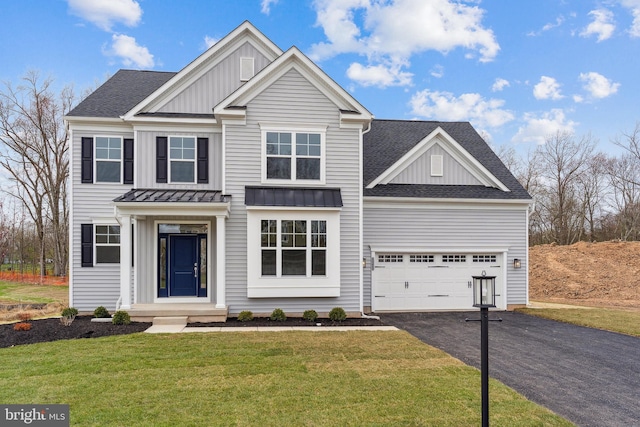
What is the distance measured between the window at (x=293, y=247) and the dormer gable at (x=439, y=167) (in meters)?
3.84

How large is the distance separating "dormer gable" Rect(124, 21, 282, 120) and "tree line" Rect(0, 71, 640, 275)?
1992cm

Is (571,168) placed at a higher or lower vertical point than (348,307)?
higher

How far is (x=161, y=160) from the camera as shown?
12438mm

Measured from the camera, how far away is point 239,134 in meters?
11.8

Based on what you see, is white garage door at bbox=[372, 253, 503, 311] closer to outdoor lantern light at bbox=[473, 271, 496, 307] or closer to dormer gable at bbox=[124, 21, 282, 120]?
dormer gable at bbox=[124, 21, 282, 120]

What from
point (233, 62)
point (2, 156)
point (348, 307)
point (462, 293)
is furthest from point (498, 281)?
point (2, 156)

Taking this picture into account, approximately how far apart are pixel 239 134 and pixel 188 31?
776 centimetres

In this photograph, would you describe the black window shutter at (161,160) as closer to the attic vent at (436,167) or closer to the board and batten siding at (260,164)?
the board and batten siding at (260,164)

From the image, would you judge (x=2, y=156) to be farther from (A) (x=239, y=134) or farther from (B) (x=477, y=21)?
(B) (x=477, y=21)

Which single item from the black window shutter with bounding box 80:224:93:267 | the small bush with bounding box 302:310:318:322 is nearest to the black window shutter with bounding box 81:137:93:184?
the black window shutter with bounding box 80:224:93:267

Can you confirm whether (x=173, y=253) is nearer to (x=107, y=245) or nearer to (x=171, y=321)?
(x=107, y=245)

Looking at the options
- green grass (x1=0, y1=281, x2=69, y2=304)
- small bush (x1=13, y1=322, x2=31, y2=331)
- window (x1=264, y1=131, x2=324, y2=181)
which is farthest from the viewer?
green grass (x1=0, y1=281, x2=69, y2=304)

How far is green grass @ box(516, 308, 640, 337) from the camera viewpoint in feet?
36.8

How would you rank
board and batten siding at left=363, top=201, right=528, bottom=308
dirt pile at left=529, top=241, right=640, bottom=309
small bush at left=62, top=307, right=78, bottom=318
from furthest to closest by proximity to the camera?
dirt pile at left=529, top=241, right=640, bottom=309
board and batten siding at left=363, top=201, right=528, bottom=308
small bush at left=62, top=307, right=78, bottom=318
